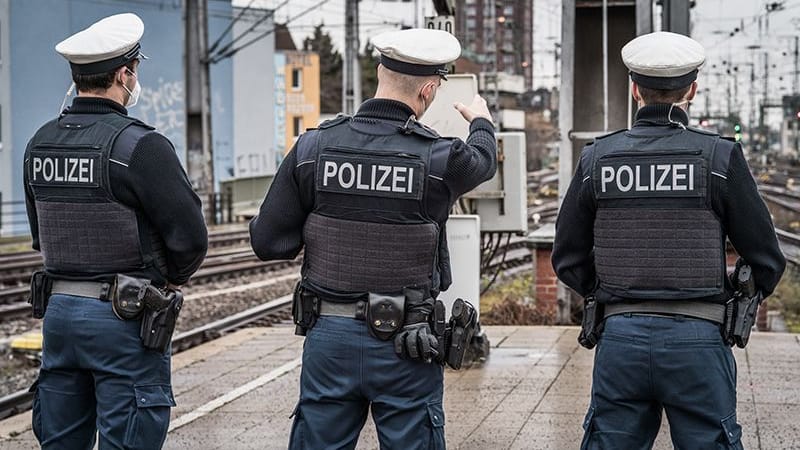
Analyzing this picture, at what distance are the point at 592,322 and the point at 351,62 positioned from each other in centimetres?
2933

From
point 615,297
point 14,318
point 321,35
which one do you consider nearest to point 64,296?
point 615,297

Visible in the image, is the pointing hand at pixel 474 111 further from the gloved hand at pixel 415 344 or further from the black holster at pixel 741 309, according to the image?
the black holster at pixel 741 309

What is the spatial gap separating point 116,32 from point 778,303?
13762 mm

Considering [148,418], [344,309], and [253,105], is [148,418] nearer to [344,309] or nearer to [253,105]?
[344,309]

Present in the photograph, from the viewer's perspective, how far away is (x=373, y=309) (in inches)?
167

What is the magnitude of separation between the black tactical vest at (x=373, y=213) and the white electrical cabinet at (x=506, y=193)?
4475 mm

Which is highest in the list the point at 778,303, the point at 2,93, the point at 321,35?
the point at 321,35

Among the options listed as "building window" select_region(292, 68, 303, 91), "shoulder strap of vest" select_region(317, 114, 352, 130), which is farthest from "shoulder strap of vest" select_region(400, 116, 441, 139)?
"building window" select_region(292, 68, 303, 91)

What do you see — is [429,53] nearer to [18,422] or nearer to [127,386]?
[127,386]

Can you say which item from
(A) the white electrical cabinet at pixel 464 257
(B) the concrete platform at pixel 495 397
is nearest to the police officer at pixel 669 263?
(B) the concrete platform at pixel 495 397

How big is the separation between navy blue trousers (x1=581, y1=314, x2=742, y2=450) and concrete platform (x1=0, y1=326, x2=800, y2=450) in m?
2.29

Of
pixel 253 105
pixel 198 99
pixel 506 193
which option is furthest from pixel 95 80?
pixel 253 105

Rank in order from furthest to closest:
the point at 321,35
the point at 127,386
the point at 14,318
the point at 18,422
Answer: the point at 321,35
the point at 14,318
the point at 18,422
the point at 127,386

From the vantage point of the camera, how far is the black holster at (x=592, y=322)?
176 inches
